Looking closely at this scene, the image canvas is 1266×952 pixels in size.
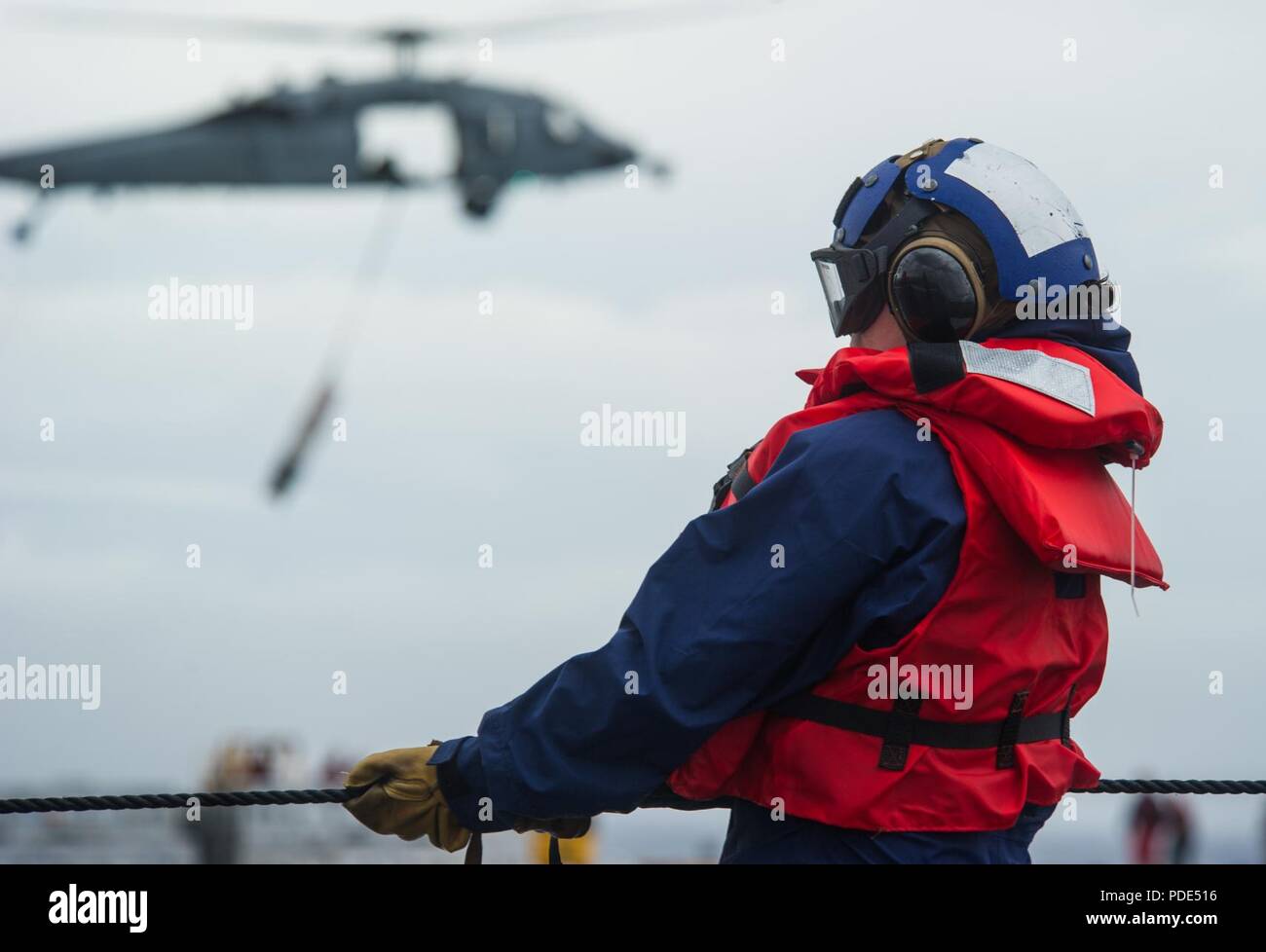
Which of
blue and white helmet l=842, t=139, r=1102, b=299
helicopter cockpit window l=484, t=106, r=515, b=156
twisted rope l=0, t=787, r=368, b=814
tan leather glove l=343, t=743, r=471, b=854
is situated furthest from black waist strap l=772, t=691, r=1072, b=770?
helicopter cockpit window l=484, t=106, r=515, b=156

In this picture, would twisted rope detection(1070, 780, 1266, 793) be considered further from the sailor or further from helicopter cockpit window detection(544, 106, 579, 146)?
helicopter cockpit window detection(544, 106, 579, 146)

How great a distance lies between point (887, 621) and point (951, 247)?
0.77 meters

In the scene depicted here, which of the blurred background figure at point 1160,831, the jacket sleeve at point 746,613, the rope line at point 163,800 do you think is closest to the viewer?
the jacket sleeve at point 746,613

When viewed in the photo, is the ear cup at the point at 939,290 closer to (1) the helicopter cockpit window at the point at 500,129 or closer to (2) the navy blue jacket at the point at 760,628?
(2) the navy blue jacket at the point at 760,628

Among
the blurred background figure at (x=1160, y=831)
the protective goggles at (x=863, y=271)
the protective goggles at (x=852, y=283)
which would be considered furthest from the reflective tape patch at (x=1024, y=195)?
the blurred background figure at (x=1160, y=831)

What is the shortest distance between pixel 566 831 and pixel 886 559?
881 millimetres

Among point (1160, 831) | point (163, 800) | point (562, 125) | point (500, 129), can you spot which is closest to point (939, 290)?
point (163, 800)

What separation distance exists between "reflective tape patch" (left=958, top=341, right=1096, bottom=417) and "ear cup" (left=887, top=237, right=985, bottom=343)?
12 centimetres

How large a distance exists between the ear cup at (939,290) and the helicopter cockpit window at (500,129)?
21734mm

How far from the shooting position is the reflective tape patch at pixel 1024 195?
316 cm

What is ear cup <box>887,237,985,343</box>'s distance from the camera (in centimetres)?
313

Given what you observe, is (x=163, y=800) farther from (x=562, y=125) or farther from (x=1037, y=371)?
(x=562, y=125)

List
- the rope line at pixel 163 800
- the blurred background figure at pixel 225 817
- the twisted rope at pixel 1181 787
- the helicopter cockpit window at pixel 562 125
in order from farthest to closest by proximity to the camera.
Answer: the helicopter cockpit window at pixel 562 125 → the blurred background figure at pixel 225 817 → the twisted rope at pixel 1181 787 → the rope line at pixel 163 800
